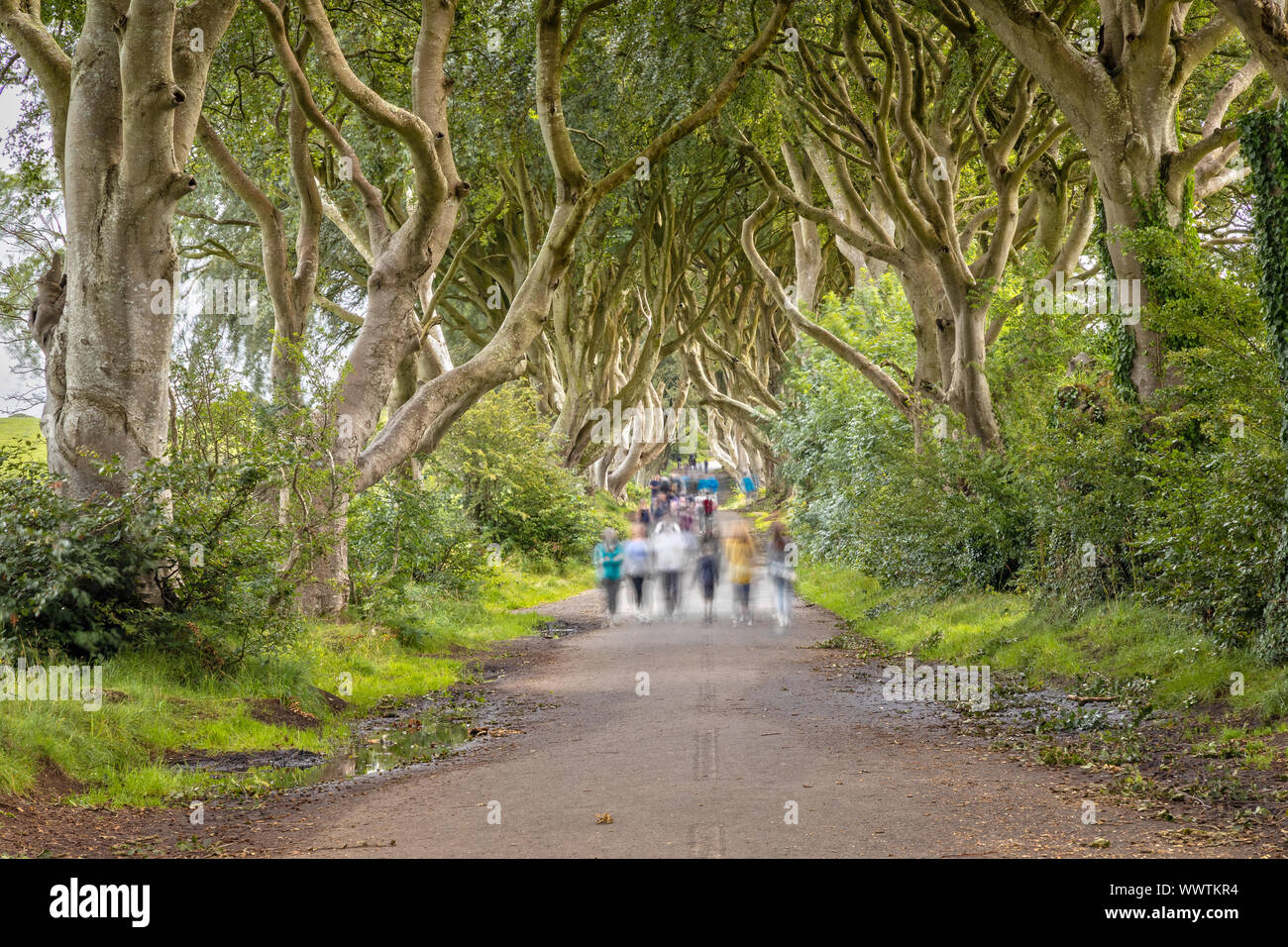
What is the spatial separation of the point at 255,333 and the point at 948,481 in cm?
2331

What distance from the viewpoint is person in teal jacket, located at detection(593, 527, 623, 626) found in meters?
18.2

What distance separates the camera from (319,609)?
13.7 m

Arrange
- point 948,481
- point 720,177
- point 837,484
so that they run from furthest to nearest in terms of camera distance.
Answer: point 720,177
point 837,484
point 948,481

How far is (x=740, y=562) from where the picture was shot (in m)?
18.0

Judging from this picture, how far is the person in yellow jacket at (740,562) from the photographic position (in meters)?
17.8

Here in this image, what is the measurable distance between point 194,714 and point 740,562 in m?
10.4

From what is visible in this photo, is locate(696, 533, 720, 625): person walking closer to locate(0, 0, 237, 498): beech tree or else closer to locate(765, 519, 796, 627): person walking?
locate(765, 519, 796, 627): person walking

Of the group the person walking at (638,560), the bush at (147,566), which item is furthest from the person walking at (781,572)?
the bush at (147,566)

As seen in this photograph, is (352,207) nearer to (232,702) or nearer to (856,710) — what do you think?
(232,702)

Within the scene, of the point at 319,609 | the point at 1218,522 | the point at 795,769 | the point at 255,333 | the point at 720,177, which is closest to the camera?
the point at 795,769

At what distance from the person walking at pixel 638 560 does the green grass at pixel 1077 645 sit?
3.61 metres

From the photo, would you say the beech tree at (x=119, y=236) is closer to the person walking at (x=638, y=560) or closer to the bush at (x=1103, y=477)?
the person walking at (x=638, y=560)

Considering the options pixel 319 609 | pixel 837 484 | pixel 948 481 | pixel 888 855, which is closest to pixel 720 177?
pixel 837 484

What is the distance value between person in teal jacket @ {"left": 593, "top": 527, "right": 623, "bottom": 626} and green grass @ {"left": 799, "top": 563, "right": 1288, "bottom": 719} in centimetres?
408
